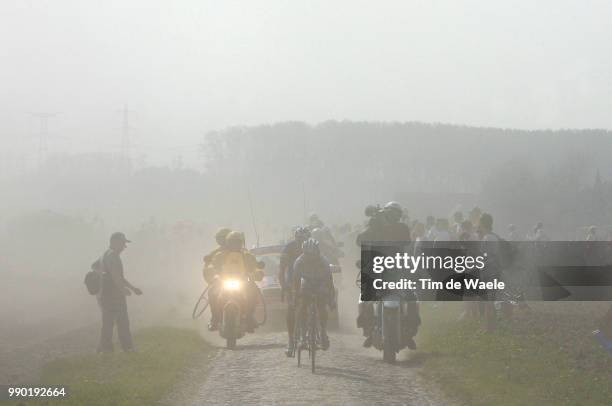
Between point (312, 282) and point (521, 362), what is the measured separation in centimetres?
347

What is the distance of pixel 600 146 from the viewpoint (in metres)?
112

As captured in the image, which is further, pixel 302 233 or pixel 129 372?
pixel 302 233

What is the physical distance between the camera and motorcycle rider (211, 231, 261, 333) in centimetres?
1723

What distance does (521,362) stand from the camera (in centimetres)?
1485

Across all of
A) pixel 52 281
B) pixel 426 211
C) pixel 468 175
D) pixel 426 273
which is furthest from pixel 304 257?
pixel 468 175

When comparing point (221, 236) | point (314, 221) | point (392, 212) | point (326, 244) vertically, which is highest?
point (392, 212)

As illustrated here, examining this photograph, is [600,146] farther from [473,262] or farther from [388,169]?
[473,262]

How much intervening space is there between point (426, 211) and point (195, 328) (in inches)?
2664

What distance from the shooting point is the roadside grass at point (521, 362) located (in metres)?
12.6

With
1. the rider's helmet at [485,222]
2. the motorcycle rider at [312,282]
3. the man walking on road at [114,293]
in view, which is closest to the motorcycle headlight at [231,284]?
the man walking on road at [114,293]

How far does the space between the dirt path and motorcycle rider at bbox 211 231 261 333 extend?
0.67 meters

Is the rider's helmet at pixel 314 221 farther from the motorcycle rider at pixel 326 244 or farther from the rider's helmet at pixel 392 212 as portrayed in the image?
the rider's helmet at pixel 392 212

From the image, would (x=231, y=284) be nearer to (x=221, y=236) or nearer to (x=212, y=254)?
(x=212, y=254)

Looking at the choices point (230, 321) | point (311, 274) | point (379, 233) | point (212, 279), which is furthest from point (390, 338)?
point (212, 279)
